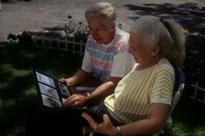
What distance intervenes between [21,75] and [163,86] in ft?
12.5

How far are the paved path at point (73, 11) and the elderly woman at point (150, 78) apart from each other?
20.1 feet

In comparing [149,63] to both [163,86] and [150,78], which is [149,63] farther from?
[163,86]

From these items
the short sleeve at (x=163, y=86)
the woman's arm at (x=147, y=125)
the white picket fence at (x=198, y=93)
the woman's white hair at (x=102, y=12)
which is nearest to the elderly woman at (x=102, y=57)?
the woman's white hair at (x=102, y=12)

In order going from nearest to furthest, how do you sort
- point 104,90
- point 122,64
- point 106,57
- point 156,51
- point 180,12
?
1. point 156,51
2. point 122,64
3. point 104,90
4. point 106,57
5. point 180,12

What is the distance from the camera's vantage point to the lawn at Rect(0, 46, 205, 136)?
5.10 meters

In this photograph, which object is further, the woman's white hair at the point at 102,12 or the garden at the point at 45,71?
the garden at the point at 45,71

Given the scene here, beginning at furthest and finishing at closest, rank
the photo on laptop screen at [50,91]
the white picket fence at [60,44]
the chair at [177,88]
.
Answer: the white picket fence at [60,44] → the photo on laptop screen at [50,91] → the chair at [177,88]

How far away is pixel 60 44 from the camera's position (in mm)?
7723

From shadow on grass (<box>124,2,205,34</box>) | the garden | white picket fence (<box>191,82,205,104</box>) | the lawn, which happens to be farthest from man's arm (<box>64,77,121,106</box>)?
shadow on grass (<box>124,2,205,34</box>)

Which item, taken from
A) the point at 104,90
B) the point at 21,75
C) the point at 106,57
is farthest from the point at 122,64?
the point at 21,75

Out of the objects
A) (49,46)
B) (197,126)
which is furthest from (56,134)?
(49,46)

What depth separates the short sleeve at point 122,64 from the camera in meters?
3.67

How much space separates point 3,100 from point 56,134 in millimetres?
2302

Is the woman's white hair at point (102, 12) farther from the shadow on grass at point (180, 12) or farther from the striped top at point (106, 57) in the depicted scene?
the shadow on grass at point (180, 12)
